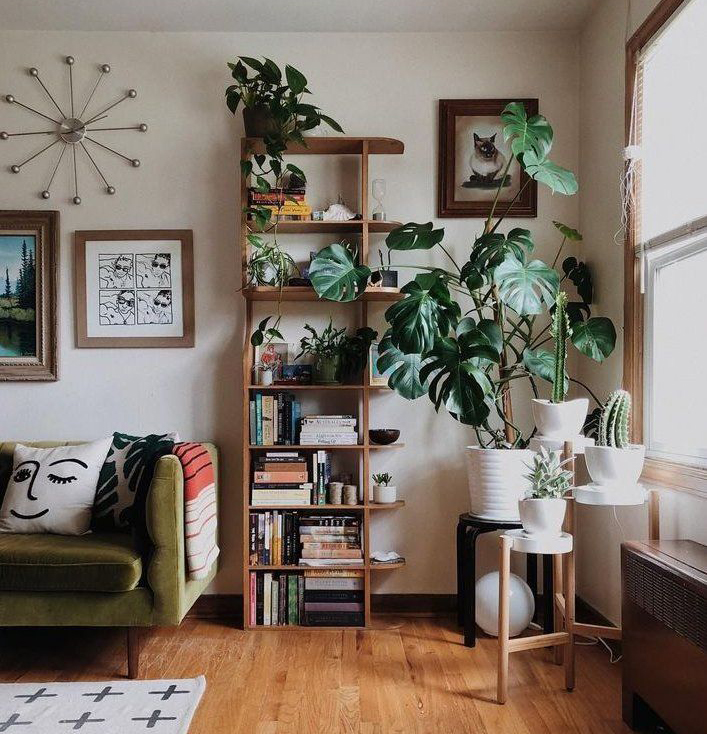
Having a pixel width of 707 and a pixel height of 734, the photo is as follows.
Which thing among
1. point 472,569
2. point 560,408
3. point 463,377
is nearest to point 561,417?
point 560,408

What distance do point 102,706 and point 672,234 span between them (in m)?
2.56

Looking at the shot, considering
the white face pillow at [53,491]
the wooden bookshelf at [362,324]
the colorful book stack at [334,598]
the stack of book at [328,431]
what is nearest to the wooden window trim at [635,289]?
the wooden bookshelf at [362,324]

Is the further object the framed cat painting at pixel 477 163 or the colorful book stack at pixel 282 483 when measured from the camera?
the framed cat painting at pixel 477 163

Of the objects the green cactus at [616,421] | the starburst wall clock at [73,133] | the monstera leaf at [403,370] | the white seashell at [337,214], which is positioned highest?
the starburst wall clock at [73,133]

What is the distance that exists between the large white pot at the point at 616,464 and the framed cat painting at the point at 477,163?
155 centimetres

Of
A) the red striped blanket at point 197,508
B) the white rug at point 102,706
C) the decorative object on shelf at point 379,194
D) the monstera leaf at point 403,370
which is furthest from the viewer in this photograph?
Result: the decorative object on shelf at point 379,194

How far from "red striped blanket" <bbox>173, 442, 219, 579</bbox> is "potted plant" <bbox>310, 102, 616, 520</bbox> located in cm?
83

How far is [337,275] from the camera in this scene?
2988 millimetres

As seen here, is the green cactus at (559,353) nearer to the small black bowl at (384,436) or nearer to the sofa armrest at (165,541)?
the small black bowl at (384,436)

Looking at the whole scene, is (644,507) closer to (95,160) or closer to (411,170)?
(411,170)

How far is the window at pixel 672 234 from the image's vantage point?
2.46 m

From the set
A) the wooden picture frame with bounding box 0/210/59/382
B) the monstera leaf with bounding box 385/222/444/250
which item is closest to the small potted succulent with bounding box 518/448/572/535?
the monstera leaf with bounding box 385/222/444/250

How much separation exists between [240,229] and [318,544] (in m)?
1.54

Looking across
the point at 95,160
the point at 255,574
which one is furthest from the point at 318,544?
the point at 95,160
